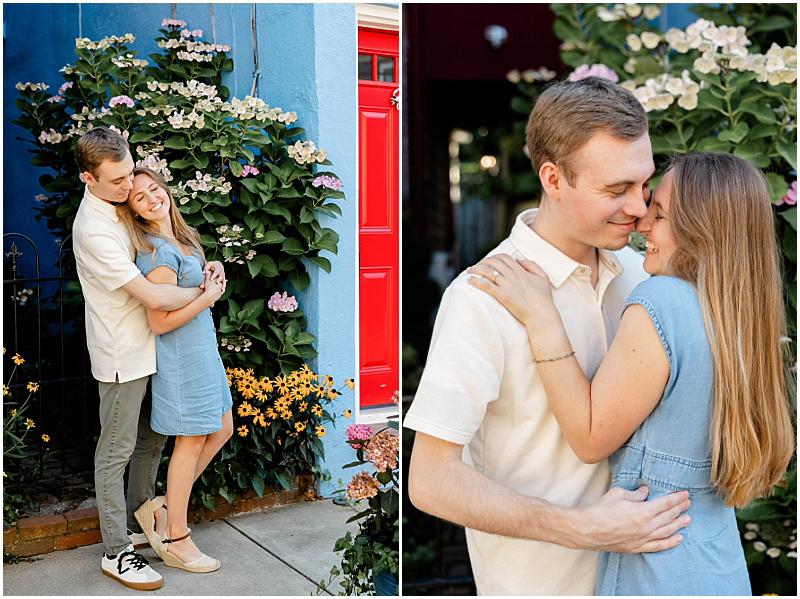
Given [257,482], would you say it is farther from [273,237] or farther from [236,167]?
[236,167]

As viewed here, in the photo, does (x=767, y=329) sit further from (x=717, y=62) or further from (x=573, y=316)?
(x=717, y=62)

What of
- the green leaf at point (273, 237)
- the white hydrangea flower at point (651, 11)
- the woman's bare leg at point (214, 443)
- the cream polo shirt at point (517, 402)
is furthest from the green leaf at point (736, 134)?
the woman's bare leg at point (214, 443)

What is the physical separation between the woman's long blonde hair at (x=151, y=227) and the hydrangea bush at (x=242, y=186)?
3cm

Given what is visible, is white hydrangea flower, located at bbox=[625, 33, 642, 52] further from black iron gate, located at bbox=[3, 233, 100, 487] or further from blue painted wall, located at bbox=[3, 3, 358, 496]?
black iron gate, located at bbox=[3, 233, 100, 487]

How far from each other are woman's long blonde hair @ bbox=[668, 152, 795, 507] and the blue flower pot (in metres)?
1.16

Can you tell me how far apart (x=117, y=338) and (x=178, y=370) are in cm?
21

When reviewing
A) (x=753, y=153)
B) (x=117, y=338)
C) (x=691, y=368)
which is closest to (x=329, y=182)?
(x=117, y=338)

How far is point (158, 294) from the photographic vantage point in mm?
2123

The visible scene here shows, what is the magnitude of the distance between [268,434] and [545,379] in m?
1.17

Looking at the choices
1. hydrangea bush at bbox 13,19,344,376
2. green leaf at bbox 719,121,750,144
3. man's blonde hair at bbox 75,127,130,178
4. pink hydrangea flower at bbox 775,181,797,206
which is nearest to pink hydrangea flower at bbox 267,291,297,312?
hydrangea bush at bbox 13,19,344,376

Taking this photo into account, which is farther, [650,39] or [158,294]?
[650,39]

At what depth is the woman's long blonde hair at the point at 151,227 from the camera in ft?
6.97

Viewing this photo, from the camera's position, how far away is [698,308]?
1.38m

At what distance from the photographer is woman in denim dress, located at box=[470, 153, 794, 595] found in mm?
1365
